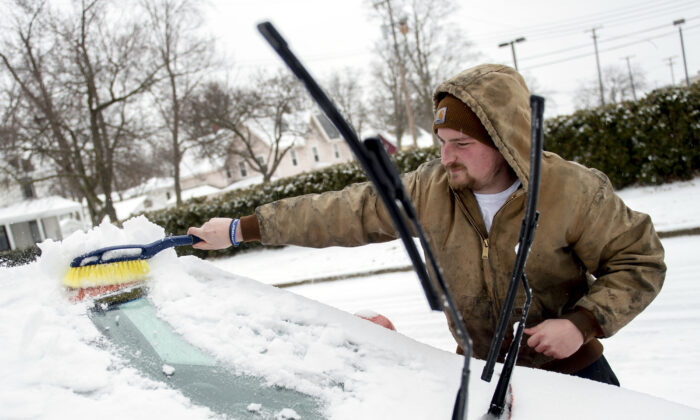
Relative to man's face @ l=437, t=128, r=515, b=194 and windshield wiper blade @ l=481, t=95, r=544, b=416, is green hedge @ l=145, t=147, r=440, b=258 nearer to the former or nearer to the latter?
man's face @ l=437, t=128, r=515, b=194

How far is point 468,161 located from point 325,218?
60cm

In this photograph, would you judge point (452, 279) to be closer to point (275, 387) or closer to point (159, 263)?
point (275, 387)

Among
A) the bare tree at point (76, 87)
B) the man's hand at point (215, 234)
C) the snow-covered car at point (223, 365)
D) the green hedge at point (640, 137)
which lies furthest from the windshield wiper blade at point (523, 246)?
the bare tree at point (76, 87)

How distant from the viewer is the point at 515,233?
165 centimetres

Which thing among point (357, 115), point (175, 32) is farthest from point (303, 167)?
point (175, 32)

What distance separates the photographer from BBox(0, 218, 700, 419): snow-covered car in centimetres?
101

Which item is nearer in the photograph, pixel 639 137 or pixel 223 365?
pixel 223 365

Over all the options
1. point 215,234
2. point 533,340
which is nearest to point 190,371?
point 215,234

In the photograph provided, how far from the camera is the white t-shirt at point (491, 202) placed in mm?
1762

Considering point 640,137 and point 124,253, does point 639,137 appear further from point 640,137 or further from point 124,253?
point 124,253

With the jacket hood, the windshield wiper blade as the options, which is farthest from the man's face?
the windshield wiper blade

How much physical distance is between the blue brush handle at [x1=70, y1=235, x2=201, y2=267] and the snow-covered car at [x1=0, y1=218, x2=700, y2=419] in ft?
0.21

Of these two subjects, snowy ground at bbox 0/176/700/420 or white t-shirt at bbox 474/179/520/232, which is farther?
white t-shirt at bbox 474/179/520/232

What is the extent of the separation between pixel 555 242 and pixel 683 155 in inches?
367
